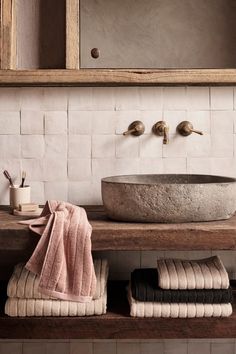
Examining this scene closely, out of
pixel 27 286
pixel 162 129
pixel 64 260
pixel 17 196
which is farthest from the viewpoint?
pixel 162 129

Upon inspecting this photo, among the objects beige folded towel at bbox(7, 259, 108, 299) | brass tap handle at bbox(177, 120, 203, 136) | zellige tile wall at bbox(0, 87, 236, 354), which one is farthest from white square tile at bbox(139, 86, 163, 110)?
beige folded towel at bbox(7, 259, 108, 299)

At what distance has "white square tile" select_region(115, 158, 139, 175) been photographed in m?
2.18

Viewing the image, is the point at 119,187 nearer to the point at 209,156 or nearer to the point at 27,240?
the point at 27,240

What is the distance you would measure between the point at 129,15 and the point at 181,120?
524mm

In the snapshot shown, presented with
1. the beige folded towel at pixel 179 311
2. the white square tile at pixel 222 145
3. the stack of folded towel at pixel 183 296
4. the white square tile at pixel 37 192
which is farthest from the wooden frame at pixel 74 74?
the beige folded towel at pixel 179 311

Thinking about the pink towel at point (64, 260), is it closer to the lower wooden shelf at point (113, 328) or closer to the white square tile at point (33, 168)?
the lower wooden shelf at point (113, 328)

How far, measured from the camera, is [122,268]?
2191 millimetres

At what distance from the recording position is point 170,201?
169 cm

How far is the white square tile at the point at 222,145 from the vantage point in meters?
2.17

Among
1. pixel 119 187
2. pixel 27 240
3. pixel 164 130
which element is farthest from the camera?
pixel 164 130

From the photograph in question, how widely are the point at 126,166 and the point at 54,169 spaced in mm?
327

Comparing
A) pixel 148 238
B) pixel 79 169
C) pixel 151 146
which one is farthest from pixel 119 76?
pixel 148 238

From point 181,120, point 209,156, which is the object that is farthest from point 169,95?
point 209,156

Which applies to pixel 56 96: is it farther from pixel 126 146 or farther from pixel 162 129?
pixel 162 129
